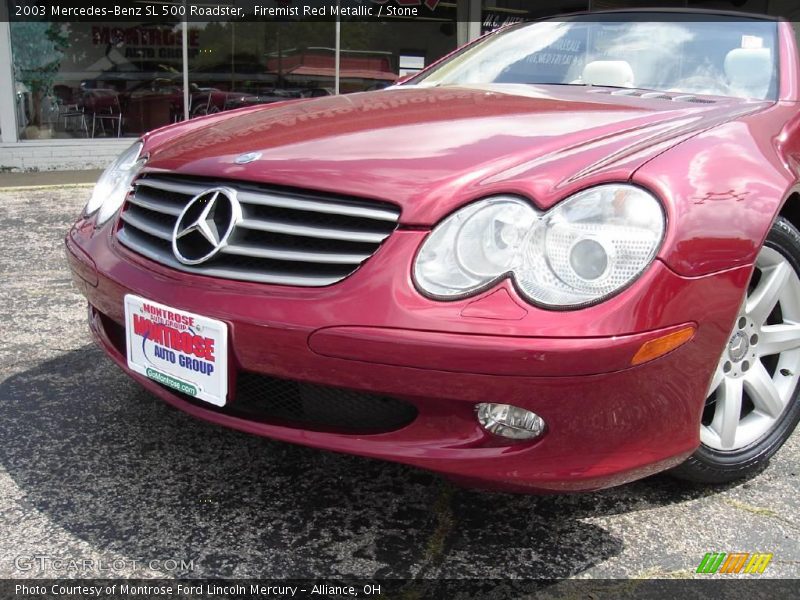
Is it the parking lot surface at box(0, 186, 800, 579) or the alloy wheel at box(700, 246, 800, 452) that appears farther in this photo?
the alloy wheel at box(700, 246, 800, 452)

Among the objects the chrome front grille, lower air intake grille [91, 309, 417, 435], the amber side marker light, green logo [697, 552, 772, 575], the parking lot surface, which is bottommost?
green logo [697, 552, 772, 575]

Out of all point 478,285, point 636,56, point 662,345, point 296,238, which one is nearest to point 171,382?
point 296,238

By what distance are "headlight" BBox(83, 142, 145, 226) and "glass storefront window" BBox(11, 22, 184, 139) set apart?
6490mm

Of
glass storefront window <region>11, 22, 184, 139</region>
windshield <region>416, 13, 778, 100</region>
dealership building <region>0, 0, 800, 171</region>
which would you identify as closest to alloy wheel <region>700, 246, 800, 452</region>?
windshield <region>416, 13, 778, 100</region>

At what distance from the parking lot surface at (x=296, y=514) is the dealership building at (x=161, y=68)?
259 inches

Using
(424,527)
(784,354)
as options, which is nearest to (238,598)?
(424,527)

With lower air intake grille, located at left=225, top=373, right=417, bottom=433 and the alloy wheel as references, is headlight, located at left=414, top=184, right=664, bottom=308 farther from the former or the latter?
the alloy wheel

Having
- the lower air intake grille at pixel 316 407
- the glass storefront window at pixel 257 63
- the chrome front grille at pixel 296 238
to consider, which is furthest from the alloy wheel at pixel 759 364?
the glass storefront window at pixel 257 63

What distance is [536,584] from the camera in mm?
1709

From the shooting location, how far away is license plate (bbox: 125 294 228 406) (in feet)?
5.54

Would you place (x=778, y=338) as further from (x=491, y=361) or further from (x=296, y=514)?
(x=296, y=514)

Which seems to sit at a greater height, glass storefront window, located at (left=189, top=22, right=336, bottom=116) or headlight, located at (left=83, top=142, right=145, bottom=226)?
glass storefront window, located at (left=189, top=22, right=336, bottom=116)

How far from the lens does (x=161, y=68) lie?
8719 mm

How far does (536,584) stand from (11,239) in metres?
4.24
